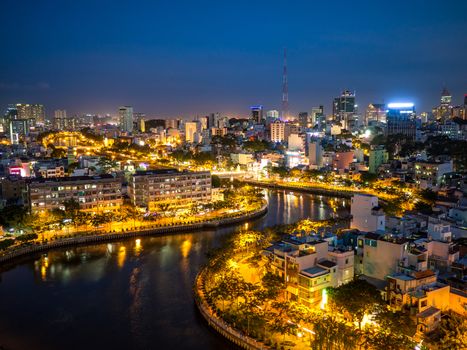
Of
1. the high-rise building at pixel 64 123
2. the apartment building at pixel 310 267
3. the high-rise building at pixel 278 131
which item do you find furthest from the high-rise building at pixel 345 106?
the apartment building at pixel 310 267

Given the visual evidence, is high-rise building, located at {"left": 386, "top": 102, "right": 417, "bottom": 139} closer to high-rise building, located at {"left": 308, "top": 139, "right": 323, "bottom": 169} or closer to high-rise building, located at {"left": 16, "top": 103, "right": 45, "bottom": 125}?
high-rise building, located at {"left": 308, "top": 139, "right": 323, "bottom": 169}

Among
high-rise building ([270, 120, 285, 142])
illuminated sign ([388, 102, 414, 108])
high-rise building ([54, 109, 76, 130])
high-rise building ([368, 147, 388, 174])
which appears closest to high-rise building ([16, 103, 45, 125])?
high-rise building ([54, 109, 76, 130])

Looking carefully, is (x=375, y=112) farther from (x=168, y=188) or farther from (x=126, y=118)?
(x=168, y=188)

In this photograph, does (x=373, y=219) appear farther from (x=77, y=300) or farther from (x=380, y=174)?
(x=380, y=174)

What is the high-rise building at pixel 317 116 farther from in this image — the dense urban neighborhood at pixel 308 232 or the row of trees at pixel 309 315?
the row of trees at pixel 309 315

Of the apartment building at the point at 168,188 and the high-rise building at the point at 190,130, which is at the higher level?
the high-rise building at the point at 190,130

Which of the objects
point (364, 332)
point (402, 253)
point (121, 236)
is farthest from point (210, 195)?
point (364, 332)
